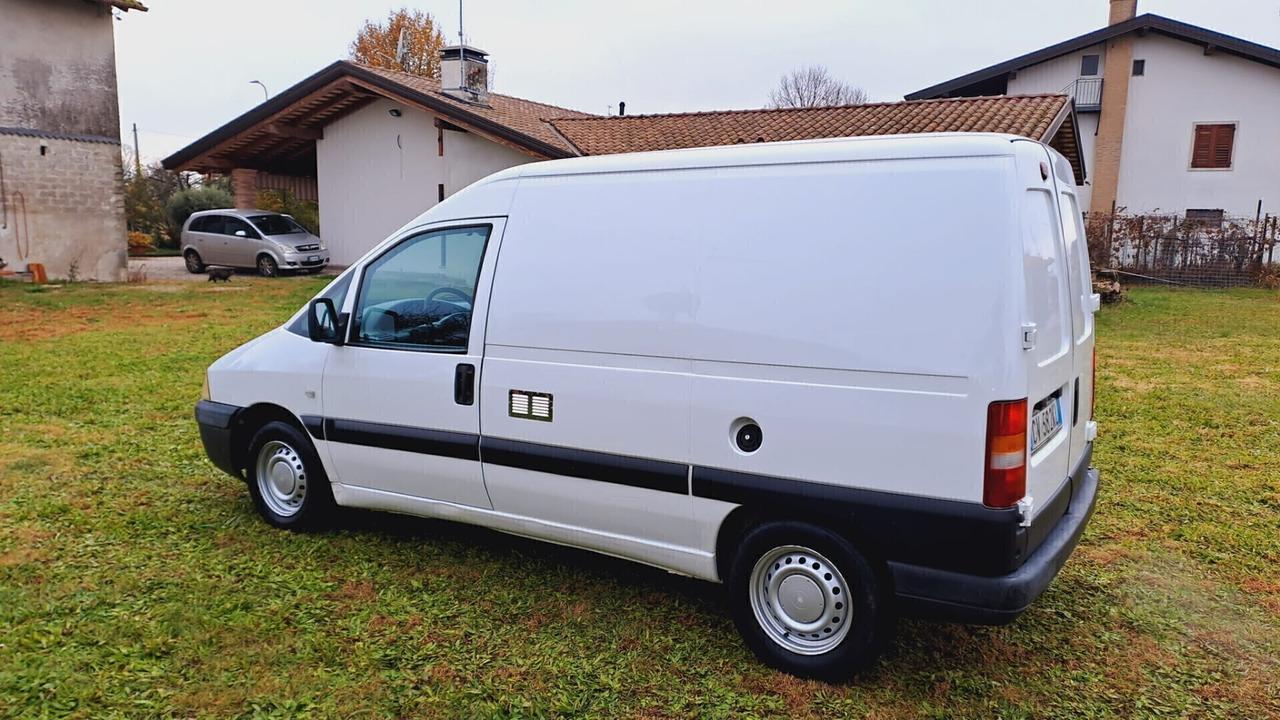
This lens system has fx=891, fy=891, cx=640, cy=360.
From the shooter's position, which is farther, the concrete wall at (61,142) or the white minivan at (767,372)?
the concrete wall at (61,142)

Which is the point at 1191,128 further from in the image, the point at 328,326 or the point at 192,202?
the point at 192,202

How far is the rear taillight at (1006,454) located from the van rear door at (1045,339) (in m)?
0.06

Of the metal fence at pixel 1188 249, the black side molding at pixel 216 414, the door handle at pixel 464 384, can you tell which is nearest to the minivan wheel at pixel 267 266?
the black side molding at pixel 216 414

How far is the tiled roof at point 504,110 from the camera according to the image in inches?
677

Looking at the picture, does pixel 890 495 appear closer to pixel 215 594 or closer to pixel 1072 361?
pixel 1072 361

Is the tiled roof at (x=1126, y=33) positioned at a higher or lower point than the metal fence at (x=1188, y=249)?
higher

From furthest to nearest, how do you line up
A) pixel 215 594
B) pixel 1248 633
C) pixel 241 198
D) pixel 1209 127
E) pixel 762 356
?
pixel 1209 127 → pixel 241 198 → pixel 215 594 → pixel 1248 633 → pixel 762 356

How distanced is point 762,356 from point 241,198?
22.4 metres

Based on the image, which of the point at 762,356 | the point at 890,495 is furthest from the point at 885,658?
the point at 762,356

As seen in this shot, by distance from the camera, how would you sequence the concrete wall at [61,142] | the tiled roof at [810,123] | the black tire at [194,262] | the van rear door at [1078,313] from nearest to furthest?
the van rear door at [1078,313] → the tiled roof at [810,123] → the concrete wall at [61,142] → the black tire at [194,262]

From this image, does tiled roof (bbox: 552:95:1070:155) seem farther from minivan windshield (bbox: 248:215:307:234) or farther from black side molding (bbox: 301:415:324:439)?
black side molding (bbox: 301:415:324:439)

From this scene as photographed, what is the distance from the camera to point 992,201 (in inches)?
118

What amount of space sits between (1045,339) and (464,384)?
245 centimetres

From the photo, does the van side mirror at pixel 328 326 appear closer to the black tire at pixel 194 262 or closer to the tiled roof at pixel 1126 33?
the black tire at pixel 194 262
